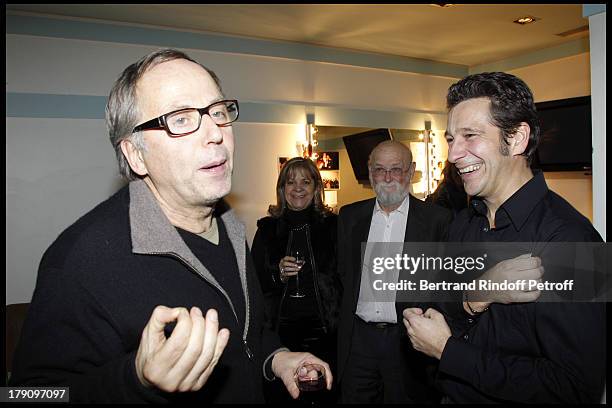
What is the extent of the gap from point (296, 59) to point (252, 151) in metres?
1.07

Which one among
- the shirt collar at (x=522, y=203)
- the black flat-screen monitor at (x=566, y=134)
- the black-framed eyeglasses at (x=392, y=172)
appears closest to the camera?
the shirt collar at (x=522, y=203)

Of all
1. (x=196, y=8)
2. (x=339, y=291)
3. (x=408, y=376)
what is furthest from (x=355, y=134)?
(x=408, y=376)

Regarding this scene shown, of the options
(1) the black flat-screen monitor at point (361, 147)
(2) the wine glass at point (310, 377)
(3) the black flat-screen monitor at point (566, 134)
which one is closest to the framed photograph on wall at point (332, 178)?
(1) the black flat-screen monitor at point (361, 147)

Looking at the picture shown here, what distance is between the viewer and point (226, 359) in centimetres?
127

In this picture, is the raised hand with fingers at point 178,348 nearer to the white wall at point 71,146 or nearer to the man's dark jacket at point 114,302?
the man's dark jacket at point 114,302

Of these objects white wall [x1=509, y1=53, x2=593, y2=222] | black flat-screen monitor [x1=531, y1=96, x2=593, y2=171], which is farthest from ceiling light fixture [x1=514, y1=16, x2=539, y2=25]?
white wall [x1=509, y1=53, x2=593, y2=222]

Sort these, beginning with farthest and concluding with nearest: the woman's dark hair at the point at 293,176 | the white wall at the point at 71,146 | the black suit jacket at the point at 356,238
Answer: the white wall at the point at 71,146
the woman's dark hair at the point at 293,176
the black suit jacket at the point at 356,238

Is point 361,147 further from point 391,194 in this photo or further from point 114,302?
point 114,302

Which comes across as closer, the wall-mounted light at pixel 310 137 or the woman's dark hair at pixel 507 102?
the woman's dark hair at pixel 507 102

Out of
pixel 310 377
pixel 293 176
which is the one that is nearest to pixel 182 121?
pixel 310 377

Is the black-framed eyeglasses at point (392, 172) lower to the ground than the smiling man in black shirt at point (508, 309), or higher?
higher

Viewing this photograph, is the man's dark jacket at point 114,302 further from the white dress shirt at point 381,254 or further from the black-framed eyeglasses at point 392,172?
the black-framed eyeglasses at point 392,172

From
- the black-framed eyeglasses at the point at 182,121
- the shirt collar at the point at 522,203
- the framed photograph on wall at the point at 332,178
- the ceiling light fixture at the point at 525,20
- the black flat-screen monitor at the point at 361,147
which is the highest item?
the ceiling light fixture at the point at 525,20

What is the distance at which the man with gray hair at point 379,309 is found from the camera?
2.60m
